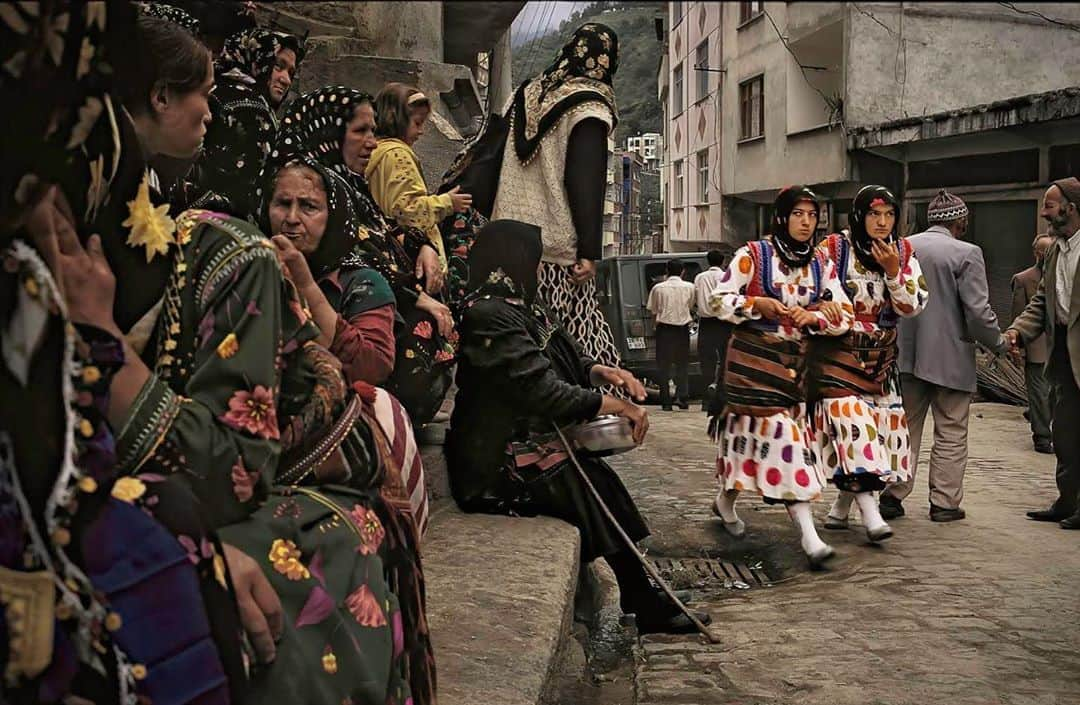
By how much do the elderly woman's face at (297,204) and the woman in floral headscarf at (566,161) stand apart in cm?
249

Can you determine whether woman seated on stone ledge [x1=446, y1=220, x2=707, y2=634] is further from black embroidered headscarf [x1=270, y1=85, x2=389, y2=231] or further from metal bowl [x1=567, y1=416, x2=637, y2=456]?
black embroidered headscarf [x1=270, y1=85, x2=389, y2=231]

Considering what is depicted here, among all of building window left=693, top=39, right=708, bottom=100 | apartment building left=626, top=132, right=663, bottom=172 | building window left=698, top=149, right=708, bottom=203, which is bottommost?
building window left=698, top=149, right=708, bottom=203

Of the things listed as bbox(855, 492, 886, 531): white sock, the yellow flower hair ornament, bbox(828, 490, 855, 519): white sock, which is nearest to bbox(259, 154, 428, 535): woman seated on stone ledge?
the yellow flower hair ornament

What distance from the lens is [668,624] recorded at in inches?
A: 191

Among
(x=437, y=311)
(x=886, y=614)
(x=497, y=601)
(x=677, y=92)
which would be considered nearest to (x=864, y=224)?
(x=886, y=614)

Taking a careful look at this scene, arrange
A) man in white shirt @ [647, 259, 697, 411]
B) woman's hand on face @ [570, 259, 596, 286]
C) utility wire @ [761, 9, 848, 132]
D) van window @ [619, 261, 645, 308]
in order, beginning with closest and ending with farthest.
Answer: woman's hand on face @ [570, 259, 596, 286] < man in white shirt @ [647, 259, 697, 411] < van window @ [619, 261, 645, 308] < utility wire @ [761, 9, 848, 132]

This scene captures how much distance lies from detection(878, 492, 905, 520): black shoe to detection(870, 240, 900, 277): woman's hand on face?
→ 143 centimetres

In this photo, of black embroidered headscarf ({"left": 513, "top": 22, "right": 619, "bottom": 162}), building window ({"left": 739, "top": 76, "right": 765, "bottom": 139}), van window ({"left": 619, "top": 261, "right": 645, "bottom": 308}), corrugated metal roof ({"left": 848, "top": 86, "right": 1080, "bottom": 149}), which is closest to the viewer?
black embroidered headscarf ({"left": 513, "top": 22, "right": 619, "bottom": 162})

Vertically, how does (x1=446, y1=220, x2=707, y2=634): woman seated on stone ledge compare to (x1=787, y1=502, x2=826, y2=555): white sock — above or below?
above

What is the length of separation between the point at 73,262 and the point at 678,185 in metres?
33.7

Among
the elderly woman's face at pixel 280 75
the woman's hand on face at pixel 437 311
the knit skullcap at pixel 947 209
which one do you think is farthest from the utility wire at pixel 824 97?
the elderly woman's face at pixel 280 75

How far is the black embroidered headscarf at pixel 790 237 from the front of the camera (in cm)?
617

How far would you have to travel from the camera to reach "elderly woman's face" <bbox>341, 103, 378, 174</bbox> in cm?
368

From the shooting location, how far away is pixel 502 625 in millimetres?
3621
